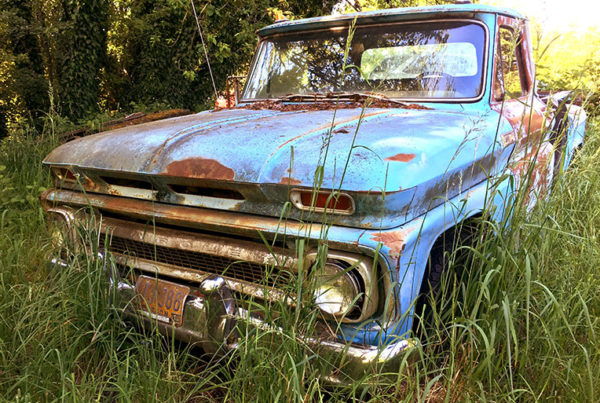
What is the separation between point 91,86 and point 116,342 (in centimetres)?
774

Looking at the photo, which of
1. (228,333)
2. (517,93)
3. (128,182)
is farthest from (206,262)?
(517,93)

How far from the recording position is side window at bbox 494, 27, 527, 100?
102 inches

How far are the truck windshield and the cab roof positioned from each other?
4 cm

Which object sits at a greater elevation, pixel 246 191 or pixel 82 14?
pixel 82 14

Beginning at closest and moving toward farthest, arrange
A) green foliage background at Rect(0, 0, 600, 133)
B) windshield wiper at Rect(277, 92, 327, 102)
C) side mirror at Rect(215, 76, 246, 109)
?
windshield wiper at Rect(277, 92, 327, 102)
side mirror at Rect(215, 76, 246, 109)
green foliage background at Rect(0, 0, 600, 133)

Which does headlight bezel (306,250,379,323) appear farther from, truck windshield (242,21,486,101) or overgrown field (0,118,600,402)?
truck windshield (242,21,486,101)

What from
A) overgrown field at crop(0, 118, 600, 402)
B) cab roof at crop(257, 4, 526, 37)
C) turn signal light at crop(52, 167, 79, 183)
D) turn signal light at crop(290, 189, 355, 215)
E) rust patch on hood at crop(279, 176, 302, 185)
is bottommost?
overgrown field at crop(0, 118, 600, 402)

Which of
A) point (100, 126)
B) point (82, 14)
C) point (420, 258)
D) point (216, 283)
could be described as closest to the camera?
point (420, 258)

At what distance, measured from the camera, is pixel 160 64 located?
8938mm

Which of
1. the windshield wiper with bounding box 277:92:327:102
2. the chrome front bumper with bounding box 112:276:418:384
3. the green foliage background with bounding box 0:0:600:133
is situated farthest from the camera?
the green foliage background with bounding box 0:0:600:133

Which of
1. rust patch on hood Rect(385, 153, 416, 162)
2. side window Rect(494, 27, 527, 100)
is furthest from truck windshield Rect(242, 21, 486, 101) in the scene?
rust patch on hood Rect(385, 153, 416, 162)

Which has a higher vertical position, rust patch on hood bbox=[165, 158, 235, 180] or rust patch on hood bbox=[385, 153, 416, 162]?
rust patch on hood bbox=[385, 153, 416, 162]

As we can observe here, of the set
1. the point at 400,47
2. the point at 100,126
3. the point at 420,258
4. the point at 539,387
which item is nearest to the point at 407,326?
the point at 420,258

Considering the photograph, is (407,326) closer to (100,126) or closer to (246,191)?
(246,191)
